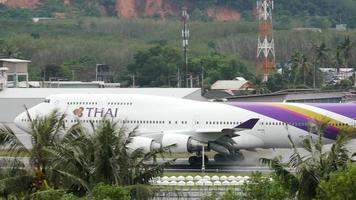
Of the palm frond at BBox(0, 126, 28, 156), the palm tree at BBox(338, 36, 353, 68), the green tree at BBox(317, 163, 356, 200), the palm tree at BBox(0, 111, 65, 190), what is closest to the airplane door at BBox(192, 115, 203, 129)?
the palm tree at BBox(0, 111, 65, 190)

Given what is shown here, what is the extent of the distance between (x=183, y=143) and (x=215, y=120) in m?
2.83

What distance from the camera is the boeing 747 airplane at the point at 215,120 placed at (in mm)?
60406

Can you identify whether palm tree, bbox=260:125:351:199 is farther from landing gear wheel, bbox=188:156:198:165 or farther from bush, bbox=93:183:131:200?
landing gear wheel, bbox=188:156:198:165

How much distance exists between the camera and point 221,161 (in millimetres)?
61875

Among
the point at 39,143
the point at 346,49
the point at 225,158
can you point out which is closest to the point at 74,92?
the point at 225,158

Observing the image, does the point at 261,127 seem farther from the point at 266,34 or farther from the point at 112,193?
the point at 266,34

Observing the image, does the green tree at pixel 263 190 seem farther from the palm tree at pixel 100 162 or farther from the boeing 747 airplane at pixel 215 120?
the boeing 747 airplane at pixel 215 120

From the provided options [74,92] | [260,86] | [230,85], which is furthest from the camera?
[230,85]

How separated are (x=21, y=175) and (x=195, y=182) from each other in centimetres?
1890

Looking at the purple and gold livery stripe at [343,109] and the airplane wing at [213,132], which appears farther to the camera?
the purple and gold livery stripe at [343,109]

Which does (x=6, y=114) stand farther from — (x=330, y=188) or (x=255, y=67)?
(x=255, y=67)

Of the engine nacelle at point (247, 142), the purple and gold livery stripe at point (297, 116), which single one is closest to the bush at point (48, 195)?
the engine nacelle at point (247, 142)

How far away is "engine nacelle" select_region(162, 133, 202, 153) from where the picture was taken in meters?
59.4

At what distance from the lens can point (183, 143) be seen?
2345 inches
